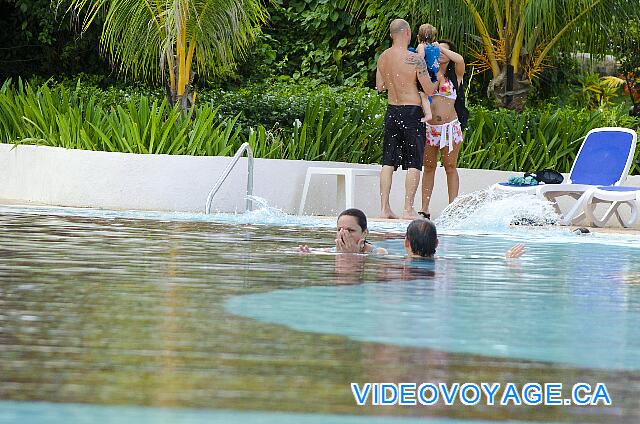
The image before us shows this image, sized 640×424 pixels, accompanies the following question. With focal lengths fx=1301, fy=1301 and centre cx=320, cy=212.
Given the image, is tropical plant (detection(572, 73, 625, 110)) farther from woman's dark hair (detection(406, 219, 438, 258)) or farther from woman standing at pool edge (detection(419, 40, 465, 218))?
woman's dark hair (detection(406, 219, 438, 258))

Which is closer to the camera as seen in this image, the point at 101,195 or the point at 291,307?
the point at 291,307

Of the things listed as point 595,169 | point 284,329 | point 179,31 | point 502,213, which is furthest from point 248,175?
point 284,329

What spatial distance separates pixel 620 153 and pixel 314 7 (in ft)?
33.3

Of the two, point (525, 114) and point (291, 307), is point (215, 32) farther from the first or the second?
point (291, 307)

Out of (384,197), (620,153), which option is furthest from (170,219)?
(620,153)

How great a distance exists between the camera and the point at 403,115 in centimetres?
1309

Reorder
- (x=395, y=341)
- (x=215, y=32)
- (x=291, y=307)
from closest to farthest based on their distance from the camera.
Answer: (x=395, y=341)
(x=291, y=307)
(x=215, y=32)

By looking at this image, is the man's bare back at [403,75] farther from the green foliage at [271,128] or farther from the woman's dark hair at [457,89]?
the green foliage at [271,128]

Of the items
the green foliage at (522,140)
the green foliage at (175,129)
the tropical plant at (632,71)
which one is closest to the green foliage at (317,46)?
the tropical plant at (632,71)

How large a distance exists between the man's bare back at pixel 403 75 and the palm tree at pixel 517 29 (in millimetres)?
4531

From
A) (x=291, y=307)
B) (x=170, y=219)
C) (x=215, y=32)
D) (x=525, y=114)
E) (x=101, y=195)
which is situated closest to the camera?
(x=291, y=307)

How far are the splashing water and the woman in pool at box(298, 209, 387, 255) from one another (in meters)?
4.00

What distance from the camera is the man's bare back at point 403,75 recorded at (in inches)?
512

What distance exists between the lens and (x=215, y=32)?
15.5m
